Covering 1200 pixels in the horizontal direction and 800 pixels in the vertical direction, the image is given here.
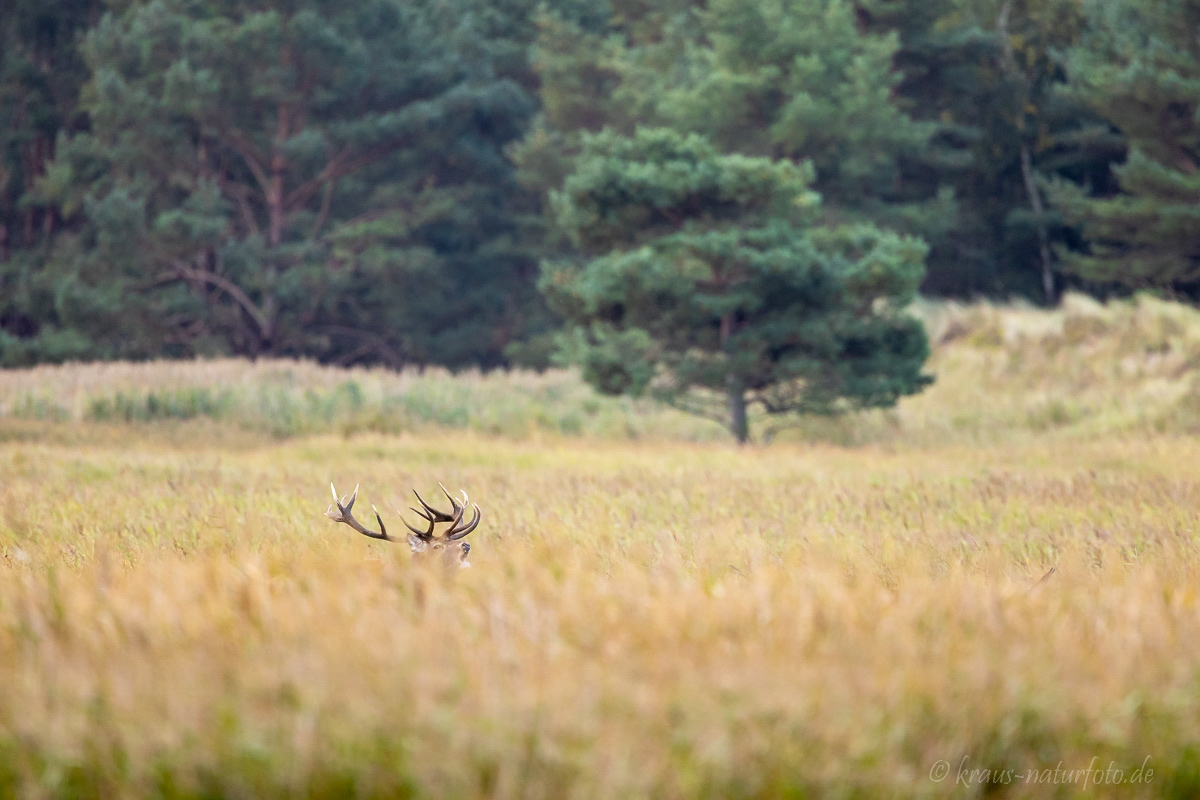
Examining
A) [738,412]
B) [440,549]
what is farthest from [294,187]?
[440,549]

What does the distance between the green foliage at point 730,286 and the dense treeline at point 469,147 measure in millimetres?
9230

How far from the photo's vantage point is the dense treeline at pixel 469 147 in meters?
24.1

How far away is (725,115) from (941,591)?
22481 millimetres

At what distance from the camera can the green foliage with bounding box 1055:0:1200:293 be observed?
22.2 metres

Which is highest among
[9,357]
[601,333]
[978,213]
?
[978,213]

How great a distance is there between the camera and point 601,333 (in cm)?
1474

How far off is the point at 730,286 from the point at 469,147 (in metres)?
19.3

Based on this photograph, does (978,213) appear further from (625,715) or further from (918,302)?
(625,715)

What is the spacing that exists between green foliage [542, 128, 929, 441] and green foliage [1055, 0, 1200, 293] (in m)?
10.6

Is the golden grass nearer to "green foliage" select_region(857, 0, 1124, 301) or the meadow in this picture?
the meadow

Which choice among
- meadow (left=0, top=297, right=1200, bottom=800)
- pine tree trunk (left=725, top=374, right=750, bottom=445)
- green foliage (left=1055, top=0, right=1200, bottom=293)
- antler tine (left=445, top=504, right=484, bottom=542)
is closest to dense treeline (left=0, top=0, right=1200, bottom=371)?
green foliage (left=1055, top=0, right=1200, bottom=293)

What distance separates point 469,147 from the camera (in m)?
31.8

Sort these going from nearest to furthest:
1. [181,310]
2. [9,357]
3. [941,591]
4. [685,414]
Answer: [941,591] < [685,414] < [9,357] < [181,310]

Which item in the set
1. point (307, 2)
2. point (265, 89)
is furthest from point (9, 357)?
point (307, 2)
